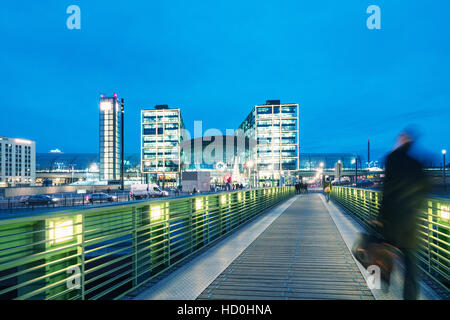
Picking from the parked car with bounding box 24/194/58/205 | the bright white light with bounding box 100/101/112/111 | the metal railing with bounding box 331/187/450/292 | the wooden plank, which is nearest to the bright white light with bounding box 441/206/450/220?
the metal railing with bounding box 331/187/450/292

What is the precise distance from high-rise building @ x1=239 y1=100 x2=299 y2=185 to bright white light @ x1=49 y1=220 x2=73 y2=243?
113 meters

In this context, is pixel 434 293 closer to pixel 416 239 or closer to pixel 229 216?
pixel 416 239

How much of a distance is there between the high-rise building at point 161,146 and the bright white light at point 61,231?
386ft

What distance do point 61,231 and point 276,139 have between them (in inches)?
4592

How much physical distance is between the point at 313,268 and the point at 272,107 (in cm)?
11603

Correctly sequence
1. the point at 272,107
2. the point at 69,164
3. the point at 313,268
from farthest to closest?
1. the point at 69,164
2. the point at 272,107
3. the point at 313,268

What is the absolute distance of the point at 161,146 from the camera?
12362 centimetres

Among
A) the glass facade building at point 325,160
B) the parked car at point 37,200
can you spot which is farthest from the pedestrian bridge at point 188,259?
the glass facade building at point 325,160

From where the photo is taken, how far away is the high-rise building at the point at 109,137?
9188 centimetres

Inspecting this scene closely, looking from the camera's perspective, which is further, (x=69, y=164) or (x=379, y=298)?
(x=69, y=164)

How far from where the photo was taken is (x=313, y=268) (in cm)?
621

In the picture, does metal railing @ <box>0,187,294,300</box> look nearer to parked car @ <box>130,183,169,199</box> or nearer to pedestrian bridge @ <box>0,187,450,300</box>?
pedestrian bridge @ <box>0,187,450,300</box>

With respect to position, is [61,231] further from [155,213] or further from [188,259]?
[188,259]
